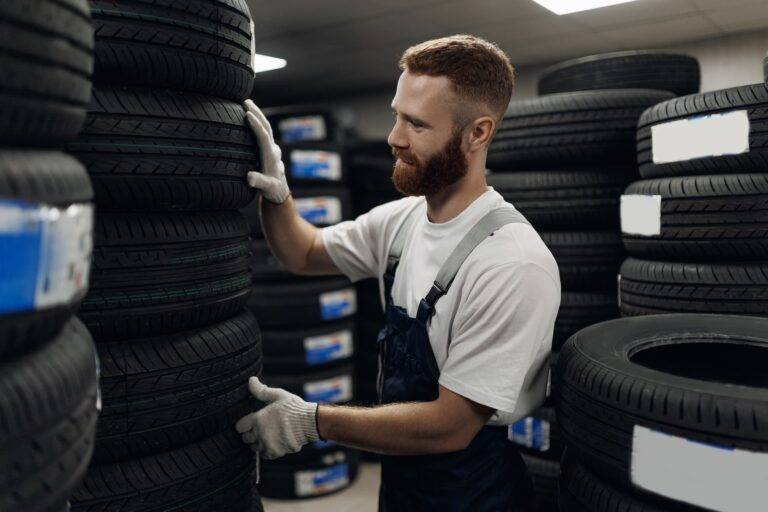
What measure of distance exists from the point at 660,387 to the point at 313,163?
7.70 feet

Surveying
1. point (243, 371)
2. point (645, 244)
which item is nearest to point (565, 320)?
point (645, 244)

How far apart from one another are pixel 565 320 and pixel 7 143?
2.22 meters

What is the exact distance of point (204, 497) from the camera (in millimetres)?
1250

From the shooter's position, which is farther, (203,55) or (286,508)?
(286,508)

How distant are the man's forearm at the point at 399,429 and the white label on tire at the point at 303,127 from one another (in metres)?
2.81

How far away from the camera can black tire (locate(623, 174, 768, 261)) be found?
183 centimetres

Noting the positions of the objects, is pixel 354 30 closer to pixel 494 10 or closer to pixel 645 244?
pixel 494 10

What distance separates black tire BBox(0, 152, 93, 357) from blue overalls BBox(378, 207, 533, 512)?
968 mm

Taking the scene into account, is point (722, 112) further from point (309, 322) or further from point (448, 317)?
point (309, 322)

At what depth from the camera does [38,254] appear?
604 mm

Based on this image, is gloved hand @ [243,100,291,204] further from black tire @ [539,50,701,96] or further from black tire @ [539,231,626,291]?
black tire @ [539,50,701,96]

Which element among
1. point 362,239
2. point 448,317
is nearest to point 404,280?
point 448,317

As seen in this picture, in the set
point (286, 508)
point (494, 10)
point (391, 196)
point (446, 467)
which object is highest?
point (494, 10)

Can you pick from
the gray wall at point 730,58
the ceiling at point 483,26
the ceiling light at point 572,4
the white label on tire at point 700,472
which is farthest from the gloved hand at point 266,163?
the gray wall at point 730,58
